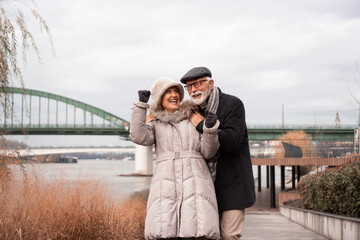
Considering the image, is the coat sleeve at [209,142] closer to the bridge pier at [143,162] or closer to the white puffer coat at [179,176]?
the white puffer coat at [179,176]

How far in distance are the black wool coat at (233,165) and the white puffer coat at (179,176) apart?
19 cm

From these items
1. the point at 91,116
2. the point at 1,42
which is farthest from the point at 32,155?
the point at 91,116

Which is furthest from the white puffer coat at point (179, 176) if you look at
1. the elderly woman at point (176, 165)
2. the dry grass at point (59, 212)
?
the dry grass at point (59, 212)

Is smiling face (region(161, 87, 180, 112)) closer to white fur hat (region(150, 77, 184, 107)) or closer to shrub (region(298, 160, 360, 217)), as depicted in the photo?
white fur hat (region(150, 77, 184, 107))

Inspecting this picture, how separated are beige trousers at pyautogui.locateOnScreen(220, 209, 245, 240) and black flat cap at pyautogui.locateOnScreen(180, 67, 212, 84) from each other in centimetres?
93

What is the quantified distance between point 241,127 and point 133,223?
11.1 ft

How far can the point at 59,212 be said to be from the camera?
504 centimetres

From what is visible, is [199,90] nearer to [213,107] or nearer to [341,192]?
[213,107]

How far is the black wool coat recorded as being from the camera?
129 inches

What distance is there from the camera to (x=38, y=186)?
573 centimetres

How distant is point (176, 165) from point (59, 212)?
7.76 feet

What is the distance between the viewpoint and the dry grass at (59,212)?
4402 millimetres

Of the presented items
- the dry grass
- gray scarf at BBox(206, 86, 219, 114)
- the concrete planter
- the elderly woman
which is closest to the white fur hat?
the elderly woman

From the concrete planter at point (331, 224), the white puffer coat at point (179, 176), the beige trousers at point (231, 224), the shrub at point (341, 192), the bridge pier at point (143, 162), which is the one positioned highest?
the white puffer coat at point (179, 176)
